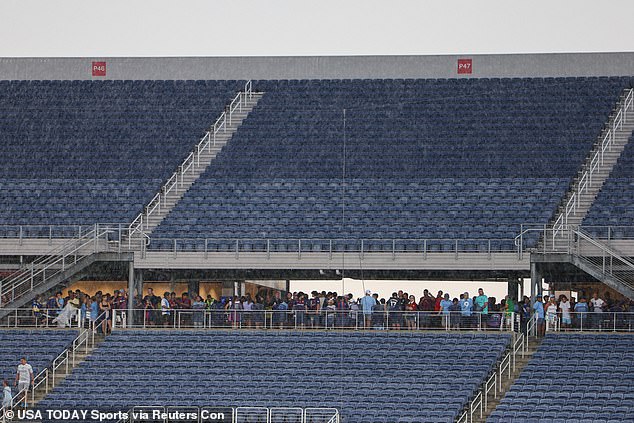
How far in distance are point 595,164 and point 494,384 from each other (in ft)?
36.0

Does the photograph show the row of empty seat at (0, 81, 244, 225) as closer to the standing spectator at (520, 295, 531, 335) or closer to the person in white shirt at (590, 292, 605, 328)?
the standing spectator at (520, 295, 531, 335)

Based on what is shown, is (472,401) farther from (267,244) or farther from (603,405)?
(267,244)

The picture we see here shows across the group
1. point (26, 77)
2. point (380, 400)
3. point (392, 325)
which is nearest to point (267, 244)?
point (392, 325)

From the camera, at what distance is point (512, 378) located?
33031mm

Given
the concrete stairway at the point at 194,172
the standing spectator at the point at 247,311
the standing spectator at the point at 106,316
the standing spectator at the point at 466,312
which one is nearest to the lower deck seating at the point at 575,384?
the standing spectator at the point at 466,312

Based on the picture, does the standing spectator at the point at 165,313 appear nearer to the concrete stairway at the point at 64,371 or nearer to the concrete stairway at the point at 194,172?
the concrete stairway at the point at 64,371

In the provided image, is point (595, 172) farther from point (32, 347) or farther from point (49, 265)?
point (32, 347)

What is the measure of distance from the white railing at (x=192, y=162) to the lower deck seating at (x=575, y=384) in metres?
11.6

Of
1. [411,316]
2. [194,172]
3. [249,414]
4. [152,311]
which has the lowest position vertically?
[249,414]

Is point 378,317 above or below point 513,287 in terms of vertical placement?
below

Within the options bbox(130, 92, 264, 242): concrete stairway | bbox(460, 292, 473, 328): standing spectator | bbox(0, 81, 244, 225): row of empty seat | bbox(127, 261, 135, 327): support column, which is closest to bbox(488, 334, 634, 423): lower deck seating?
bbox(460, 292, 473, 328): standing spectator

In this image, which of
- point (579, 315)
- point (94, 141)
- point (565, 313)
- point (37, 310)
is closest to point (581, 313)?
point (579, 315)

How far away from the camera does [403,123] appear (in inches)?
1743

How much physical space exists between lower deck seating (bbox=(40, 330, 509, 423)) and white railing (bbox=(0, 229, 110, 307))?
8.90ft
